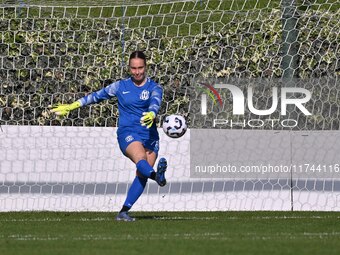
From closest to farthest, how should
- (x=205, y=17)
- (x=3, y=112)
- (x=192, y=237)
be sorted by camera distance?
(x=192, y=237)
(x=3, y=112)
(x=205, y=17)

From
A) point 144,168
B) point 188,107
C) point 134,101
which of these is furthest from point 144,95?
point 188,107

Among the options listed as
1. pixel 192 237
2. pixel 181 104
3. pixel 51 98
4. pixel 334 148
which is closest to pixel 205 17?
pixel 181 104

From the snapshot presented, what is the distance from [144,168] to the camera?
9.91 meters

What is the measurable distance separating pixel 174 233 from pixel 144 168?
128cm

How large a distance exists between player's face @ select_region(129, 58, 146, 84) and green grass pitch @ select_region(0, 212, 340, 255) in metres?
1.49

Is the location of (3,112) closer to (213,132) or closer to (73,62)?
(73,62)

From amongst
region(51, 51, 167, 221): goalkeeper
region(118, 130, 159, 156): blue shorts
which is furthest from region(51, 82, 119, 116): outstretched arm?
region(118, 130, 159, 156): blue shorts

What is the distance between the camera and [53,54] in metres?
14.4

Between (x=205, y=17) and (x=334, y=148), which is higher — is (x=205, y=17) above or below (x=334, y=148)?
above

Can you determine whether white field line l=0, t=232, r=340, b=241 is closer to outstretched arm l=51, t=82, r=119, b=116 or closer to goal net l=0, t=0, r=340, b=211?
outstretched arm l=51, t=82, r=119, b=116

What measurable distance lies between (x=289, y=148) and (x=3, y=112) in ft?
14.1

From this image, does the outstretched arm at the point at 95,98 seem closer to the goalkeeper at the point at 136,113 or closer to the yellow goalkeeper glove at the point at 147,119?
the goalkeeper at the point at 136,113

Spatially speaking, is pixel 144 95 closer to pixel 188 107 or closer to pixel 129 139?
pixel 129 139

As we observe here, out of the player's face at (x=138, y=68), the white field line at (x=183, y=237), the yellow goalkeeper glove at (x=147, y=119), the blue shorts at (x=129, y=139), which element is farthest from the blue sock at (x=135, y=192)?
the white field line at (x=183, y=237)
